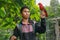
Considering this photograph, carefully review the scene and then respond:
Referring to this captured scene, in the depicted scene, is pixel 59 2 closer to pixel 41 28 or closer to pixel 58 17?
pixel 58 17

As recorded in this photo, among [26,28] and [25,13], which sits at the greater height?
[25,13]

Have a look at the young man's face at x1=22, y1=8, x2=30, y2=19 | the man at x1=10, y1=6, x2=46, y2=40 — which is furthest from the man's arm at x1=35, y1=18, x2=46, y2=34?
the young man's face at x1=22, y1=8, x2=30, y2=19

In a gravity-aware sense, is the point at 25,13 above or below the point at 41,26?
above

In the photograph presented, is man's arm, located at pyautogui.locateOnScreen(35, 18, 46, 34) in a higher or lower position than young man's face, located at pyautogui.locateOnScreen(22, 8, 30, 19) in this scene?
lower

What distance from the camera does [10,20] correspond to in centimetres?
369

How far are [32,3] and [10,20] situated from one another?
65cm

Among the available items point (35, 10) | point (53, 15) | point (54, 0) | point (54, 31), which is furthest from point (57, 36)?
point (35, 10)

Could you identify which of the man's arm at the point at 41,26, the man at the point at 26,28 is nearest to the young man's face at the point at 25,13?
the man at the point at 26,28

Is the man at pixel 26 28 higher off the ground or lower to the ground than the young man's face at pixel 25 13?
lower

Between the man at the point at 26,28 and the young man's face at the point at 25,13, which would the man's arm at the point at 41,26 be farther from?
the young man's face at the point at 25,13

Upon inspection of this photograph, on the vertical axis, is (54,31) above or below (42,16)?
below

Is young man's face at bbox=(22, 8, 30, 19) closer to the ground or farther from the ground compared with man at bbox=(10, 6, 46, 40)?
farther from the ground

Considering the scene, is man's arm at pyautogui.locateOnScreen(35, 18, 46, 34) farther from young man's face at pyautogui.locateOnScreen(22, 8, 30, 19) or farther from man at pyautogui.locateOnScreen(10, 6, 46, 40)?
young man's face at pyautogui.locateOnScreen(22, 8, 30, 19)

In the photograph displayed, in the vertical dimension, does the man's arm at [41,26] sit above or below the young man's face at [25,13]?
below
